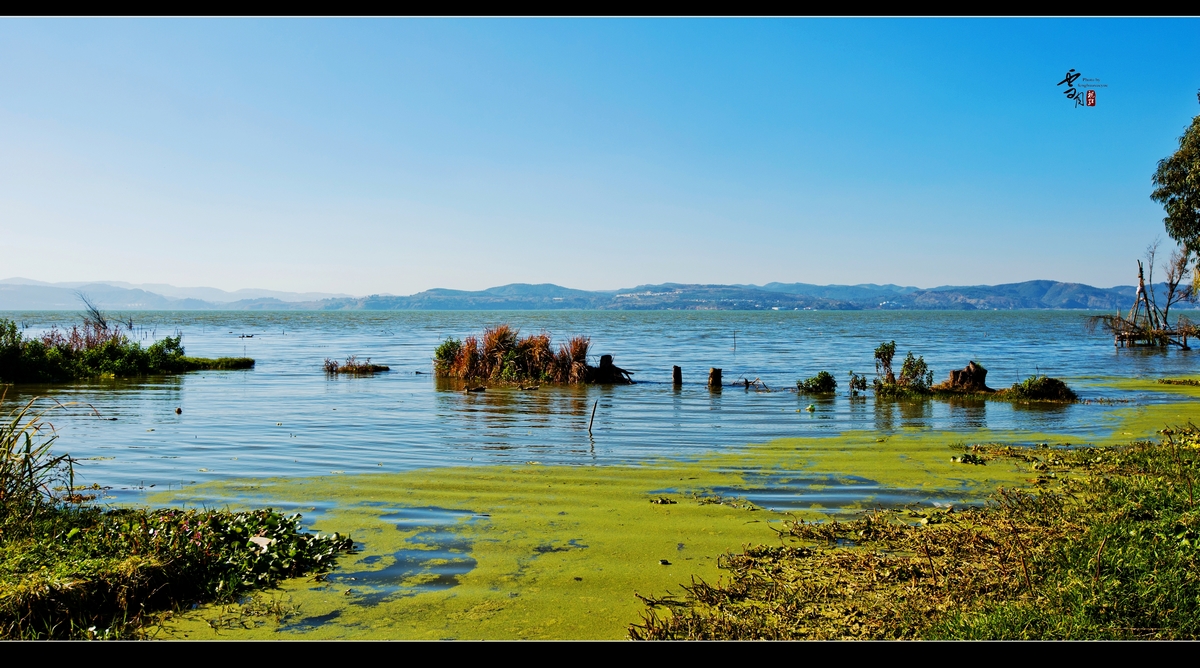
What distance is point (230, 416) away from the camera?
17641 mm

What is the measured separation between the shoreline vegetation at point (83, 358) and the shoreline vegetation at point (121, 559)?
21633 millimetres

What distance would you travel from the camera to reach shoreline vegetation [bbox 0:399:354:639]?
5250mm

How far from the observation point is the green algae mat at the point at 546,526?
18.6 ft

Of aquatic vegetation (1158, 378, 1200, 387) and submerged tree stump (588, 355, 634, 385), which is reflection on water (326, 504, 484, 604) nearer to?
submerged tree stump (588, 355, 634, 385)

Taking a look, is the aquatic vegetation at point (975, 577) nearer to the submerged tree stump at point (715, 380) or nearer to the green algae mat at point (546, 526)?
the green algae mat at point (546, 526)

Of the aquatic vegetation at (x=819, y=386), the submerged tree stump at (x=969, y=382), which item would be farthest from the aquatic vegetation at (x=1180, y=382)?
the aquatic vegetation at (x=819, y=386)

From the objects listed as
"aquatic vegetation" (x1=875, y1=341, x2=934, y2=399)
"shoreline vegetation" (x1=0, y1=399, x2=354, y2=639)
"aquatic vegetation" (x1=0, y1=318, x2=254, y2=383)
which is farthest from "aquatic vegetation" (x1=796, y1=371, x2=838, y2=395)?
"aquatic vegetation" (x1=0, y1=318, x2=254, y2=383)

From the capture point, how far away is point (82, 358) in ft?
90.4

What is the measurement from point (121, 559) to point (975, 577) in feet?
22.2

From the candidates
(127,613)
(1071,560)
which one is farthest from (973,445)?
(127,613)

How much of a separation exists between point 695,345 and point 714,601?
158ft

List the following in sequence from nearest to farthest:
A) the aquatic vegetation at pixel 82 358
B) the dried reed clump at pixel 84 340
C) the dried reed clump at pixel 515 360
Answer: the aquatic vegetation at pixel 82 358, the dried reed clump at pixel 515 360, the dried reed clump at pixel 84 340

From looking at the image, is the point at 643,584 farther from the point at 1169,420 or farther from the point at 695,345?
the point at 695,345

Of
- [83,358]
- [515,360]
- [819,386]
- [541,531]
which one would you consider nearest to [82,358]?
[83,358]
